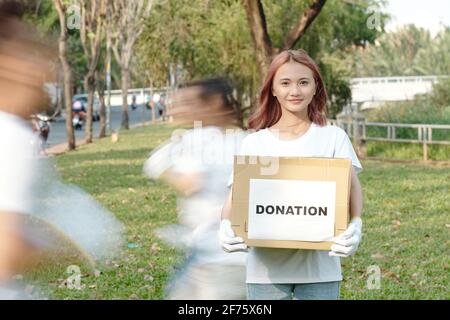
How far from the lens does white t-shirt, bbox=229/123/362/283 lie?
9.84 ft

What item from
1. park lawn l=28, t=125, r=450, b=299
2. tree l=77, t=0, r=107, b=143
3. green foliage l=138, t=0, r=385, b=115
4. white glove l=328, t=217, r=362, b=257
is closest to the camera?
white glove l=328, t=217, r=362, b=257

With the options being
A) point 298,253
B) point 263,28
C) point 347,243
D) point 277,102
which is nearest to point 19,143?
point 347,243

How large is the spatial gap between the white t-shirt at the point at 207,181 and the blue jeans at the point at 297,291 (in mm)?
457

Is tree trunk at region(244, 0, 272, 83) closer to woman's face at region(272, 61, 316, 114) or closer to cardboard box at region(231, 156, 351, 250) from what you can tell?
woman's face at region(272, 61, 316, 114)

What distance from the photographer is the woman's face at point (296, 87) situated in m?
3.07

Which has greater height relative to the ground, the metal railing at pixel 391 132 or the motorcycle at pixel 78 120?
the metal railing at pixel 391 132

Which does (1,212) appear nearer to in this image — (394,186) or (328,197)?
(328,197)

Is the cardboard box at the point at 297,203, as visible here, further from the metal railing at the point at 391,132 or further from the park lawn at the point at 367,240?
the metal railing at the point at 391,132

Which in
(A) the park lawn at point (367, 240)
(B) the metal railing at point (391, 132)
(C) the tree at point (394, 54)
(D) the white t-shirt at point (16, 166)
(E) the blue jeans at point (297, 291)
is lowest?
(C) the tree at point (394, 54)

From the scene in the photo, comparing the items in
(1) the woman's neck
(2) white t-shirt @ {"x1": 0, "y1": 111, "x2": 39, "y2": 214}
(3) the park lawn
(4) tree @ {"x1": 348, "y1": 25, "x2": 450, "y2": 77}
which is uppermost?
(2) white t-shirt @ {"x1": 0, "y1": 111, "x2": 39, "y2": 214}

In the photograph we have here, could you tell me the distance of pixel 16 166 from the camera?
199 centimetres

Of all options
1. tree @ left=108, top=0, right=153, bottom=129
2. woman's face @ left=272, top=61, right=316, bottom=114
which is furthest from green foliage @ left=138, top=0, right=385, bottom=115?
woman's face @ left=272, top=61, right=316, bottom=114

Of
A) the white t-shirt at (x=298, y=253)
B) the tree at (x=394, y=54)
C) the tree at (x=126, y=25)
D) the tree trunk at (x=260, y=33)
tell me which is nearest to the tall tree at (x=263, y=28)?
the tree trunk at (x=260, y=33)

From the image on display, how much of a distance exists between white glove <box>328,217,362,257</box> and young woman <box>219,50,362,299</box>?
12cm
